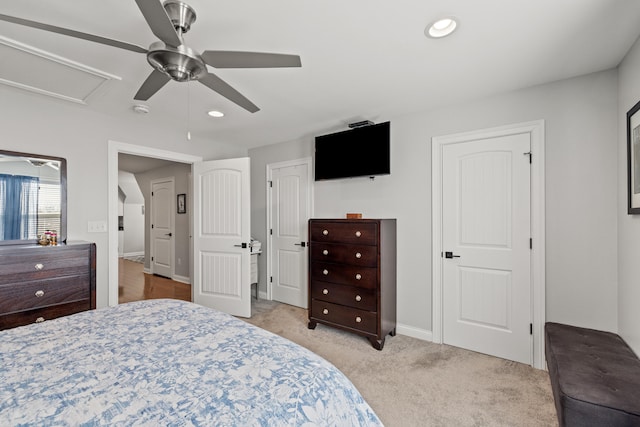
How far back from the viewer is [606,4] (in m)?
1.49

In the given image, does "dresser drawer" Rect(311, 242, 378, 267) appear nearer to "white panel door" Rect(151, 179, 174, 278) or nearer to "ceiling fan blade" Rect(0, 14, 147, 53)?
"ceiling fan blade" Rect(0, 14, 147, 53)

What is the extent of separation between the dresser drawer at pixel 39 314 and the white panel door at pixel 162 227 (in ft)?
11.0

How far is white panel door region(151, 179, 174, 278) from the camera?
5777mm

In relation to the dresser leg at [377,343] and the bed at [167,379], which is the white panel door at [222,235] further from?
the bed at [167,379]

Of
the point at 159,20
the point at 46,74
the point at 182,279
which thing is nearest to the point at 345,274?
the point at 159,20

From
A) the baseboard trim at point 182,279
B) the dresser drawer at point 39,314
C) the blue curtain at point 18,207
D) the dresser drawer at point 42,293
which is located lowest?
the baseboard trim at point 182,279

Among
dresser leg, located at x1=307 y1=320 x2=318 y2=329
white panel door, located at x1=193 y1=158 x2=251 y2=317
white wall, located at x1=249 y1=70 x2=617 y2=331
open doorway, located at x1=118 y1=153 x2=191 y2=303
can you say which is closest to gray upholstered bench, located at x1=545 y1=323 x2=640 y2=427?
white wall, located at x1=249 y1=70 x2=617 y2=331

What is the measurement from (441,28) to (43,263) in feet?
10.8

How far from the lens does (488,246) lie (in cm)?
263

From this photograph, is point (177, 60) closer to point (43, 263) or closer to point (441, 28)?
point (441, 28)

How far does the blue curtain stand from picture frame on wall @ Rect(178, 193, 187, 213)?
2.87m

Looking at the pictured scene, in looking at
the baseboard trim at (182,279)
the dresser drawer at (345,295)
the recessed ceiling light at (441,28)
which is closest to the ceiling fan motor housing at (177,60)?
the recessed ceiling light at (441,28)

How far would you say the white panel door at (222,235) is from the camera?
3.61 meters

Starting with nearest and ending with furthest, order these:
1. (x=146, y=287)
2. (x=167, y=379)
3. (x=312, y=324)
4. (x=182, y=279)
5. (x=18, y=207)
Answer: (x=167, y=379)
(x=18, y=207)
(x=312, y=324)
(x=146, y=287)
(x=182, y=279)
